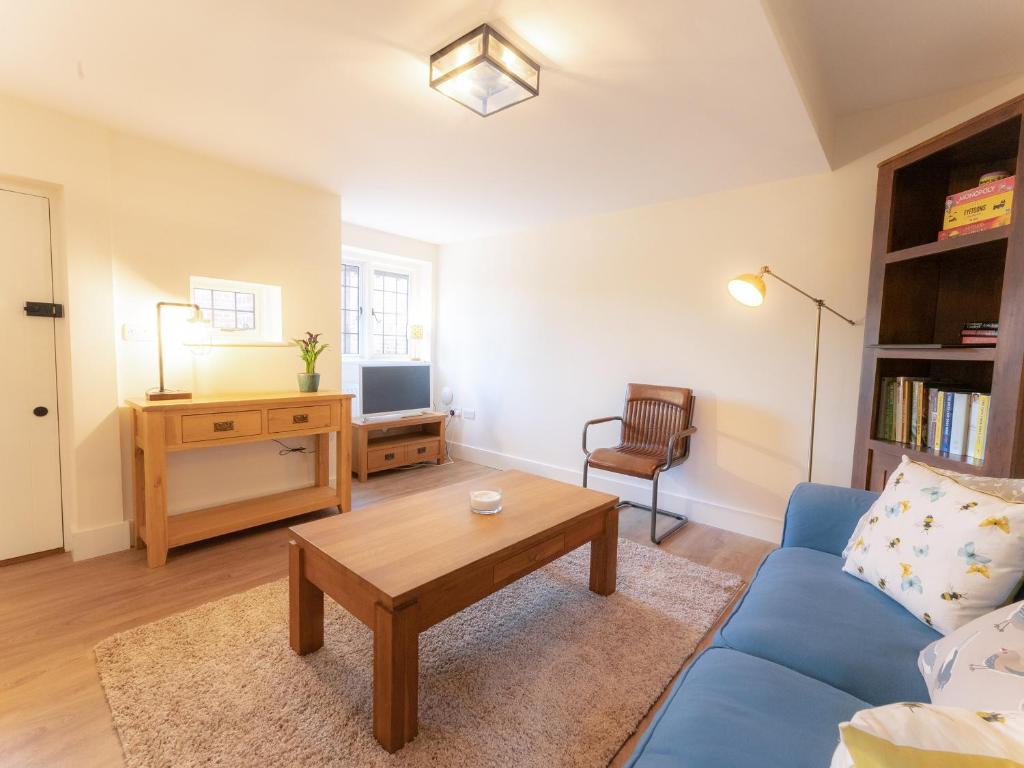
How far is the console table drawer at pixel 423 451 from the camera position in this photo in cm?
424

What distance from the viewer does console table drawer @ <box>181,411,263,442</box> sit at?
2430mm

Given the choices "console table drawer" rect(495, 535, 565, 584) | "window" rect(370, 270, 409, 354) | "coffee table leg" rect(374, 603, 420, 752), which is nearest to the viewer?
"coffee table leg" rect(374, 603, 420, 752)

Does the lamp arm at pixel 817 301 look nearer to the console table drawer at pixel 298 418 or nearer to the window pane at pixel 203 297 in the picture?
the console table drawer at pixel 298 418

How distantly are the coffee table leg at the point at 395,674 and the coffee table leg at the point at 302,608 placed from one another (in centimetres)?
49

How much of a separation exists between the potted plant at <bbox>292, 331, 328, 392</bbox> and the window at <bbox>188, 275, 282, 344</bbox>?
0.19m

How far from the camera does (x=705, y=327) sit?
3125 mm

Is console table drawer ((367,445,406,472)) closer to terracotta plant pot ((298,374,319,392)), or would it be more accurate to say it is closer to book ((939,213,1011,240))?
terracotta plant pot ((298,374,319,392))

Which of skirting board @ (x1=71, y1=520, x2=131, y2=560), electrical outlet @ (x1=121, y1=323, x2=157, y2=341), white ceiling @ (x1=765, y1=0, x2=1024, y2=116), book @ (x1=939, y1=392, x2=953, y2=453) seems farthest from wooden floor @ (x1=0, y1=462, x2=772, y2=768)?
white ceiling @ (x1=765, y1=0, x2=1024, y2=116)

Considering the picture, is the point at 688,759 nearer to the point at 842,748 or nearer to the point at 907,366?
the point at 842,748

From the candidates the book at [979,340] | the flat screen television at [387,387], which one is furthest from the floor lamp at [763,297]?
the flat screen television at [387,387]

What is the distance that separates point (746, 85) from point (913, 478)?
1557mm

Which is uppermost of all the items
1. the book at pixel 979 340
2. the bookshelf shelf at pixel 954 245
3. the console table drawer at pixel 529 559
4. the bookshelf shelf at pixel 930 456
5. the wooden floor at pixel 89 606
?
the bookshelf shelf at pixel 954 245

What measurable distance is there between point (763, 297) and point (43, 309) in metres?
3.82

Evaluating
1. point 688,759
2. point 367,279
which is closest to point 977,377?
point 688,759
